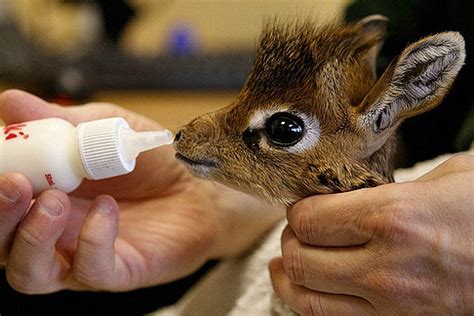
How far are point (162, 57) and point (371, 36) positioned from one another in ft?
5.17

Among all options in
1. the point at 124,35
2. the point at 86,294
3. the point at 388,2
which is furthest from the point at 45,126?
the point at 124,35

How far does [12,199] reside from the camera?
0.63m

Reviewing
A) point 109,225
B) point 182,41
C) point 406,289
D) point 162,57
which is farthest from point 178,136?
point 182,41

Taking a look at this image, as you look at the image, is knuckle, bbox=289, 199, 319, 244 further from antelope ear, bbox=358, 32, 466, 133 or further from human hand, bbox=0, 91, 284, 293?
human hand, bbox=0, 91, 284, 293

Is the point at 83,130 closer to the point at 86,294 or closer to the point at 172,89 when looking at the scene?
the point at 86,294

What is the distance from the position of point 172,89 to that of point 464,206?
1.58 metres

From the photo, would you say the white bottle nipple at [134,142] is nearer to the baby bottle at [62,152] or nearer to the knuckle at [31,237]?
the baby bottle at [62,152]

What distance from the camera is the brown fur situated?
1.96 feet

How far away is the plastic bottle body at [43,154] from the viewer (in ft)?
2.08

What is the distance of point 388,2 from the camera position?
1.09 metres

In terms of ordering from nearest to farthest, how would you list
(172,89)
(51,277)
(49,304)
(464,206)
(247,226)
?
1. (464,206)
2. (51,277)
3. (247,226)
4. (49,304)
5. (172,89)

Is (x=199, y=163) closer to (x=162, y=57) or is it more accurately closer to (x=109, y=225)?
(x=109, y=225)

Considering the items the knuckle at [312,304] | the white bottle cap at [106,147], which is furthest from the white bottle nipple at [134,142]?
the knuckle at [312,304]

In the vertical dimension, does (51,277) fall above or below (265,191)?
below
